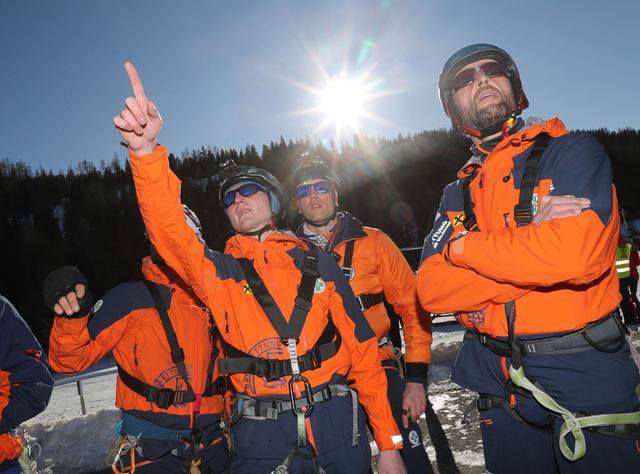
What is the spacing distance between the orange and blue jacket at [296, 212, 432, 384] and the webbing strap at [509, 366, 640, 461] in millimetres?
1562

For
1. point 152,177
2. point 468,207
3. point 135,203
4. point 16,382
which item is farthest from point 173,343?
point 135,203

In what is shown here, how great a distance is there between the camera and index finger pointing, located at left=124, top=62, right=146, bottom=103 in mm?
2107

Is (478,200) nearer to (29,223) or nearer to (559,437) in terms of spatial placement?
(559,437)

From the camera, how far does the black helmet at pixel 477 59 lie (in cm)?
306

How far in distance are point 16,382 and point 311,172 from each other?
3.06m

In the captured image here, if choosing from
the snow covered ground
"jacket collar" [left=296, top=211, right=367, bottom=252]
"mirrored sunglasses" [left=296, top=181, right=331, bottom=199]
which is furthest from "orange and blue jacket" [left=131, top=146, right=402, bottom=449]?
the snow covered ground

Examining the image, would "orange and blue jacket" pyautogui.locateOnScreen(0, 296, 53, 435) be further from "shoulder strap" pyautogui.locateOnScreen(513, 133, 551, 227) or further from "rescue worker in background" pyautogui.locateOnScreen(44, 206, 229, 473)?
"shoulder strap" pyautogui.locateOnScreen(513, 133, 551, 227)

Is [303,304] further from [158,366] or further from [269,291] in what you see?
[158,366]

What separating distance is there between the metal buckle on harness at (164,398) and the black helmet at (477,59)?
2.92 metres

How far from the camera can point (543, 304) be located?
221cm

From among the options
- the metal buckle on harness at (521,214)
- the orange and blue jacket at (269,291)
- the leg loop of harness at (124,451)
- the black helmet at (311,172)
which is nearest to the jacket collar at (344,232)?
the black helmet at (311,172)

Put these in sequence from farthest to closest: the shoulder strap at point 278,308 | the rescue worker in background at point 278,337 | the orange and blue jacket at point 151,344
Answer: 1. the orange and blue jacket at point 151,344
2. the shoulder strap at point 278,308
3. the rescue worker in background at point 278,337

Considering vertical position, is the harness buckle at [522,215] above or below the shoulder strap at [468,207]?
below

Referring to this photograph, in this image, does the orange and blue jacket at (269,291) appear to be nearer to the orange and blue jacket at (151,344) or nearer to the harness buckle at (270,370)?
the harness buckle at (270,370)
